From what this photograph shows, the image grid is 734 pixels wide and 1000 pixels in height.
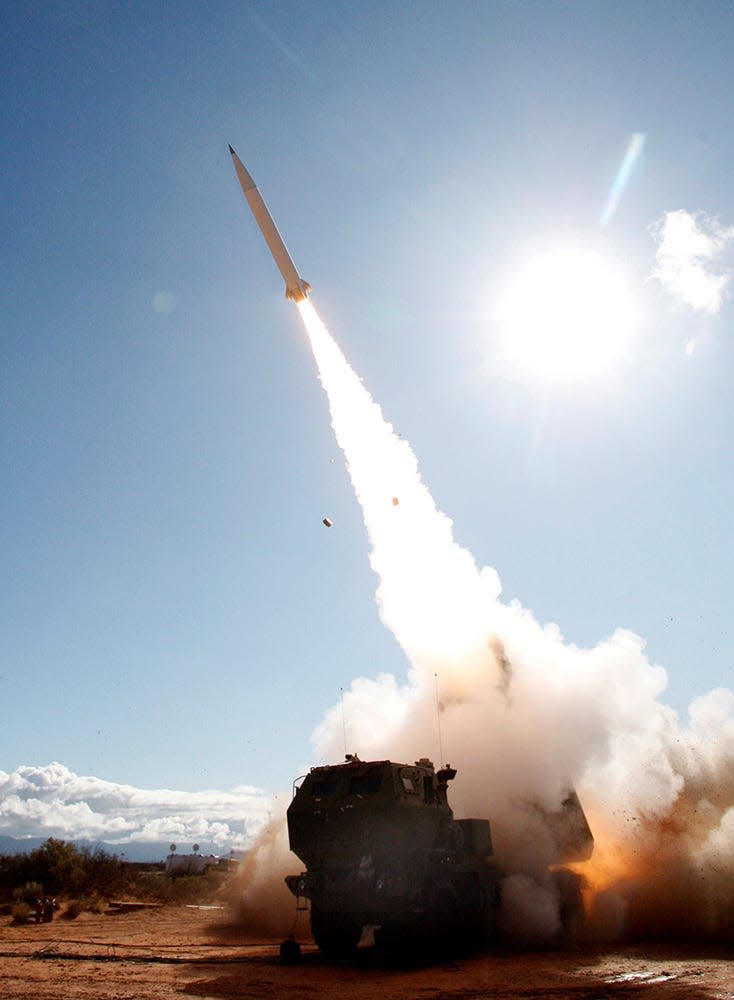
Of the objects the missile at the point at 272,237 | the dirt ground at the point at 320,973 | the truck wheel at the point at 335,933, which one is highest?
the missile at the point at 272,237

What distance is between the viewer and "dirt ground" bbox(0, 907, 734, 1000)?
9.83m

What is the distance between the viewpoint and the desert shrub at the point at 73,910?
19.9 metres

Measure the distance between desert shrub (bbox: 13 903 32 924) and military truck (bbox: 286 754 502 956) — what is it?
31.9 feet

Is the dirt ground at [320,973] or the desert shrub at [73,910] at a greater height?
the desert shrub at [73,910]

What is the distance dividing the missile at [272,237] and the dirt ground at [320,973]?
1433cm

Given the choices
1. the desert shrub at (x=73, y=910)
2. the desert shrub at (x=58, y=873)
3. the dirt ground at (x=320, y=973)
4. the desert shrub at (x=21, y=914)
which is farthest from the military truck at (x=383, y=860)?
the desert shrub at (x=58, y=873)

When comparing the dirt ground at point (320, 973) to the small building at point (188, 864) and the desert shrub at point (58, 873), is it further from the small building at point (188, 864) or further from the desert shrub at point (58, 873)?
the small building at point (188, 864)

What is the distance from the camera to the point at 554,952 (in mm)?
13891

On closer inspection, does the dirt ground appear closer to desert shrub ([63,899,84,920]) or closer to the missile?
desert shrub ([63,899,84,920])

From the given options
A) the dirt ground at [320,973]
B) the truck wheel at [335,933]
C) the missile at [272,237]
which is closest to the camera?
the dirt ground at [320,973]

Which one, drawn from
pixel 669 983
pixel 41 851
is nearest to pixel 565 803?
pixel 669 983

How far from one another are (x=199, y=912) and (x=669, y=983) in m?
16.5

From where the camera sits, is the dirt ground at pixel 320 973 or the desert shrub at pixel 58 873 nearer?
the dirt ground at pixel 320 973

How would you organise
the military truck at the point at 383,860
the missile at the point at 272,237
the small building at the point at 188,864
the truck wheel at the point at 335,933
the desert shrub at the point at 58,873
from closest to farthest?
the military truck at the point at 383,860
the truck wheel at the point at 335,933
the missile at the point at 272,237
the desert shrub at the point at 58,873
the small building at the point at 188,864
